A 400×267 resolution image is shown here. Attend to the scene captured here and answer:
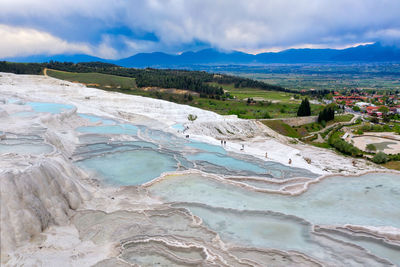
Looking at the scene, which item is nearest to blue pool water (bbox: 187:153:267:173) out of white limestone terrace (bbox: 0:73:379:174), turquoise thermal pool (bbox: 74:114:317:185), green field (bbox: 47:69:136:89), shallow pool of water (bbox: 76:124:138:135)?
turquoise thermal pool (bbox: 74:114:317:185)

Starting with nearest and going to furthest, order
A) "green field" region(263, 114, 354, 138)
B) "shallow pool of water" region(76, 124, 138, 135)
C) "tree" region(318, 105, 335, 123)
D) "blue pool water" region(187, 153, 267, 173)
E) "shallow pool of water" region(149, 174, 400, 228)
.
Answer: "shallow pool of water" region(149, 174, 400, 228) < "blue pool water" region(187, 153, 267, 173) < "shallow pool of water" region(76, 124, 138, 135) < "green field" region(263, 114, 354, 138) < "tree" region(318, 105, 335, 123)

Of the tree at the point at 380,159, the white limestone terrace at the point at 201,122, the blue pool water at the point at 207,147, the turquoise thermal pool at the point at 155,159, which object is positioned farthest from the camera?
the tree at the point at 380,159

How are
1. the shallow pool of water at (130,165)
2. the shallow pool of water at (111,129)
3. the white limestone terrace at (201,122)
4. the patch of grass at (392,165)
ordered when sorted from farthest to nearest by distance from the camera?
the patch of grass at (392,165), the white limestone terrace at (201,122), the shallow pool of water at (111,129), the shallow pool of water at (130,165)

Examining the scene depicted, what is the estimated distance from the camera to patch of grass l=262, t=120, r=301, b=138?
4988cm

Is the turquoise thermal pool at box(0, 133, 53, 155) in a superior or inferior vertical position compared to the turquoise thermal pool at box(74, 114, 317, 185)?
superior

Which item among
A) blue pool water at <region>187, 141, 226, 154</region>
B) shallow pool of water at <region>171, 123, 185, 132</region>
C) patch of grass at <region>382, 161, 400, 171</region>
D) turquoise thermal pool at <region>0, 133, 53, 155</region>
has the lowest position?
patch of grass at <region>382, 161, 400, 171</region>

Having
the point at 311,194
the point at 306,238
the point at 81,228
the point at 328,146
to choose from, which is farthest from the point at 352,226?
the point at 328,146

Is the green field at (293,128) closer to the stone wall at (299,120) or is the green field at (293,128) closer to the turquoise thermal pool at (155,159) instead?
the stone wall at (299,120)

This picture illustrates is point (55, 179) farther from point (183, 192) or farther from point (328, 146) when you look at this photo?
point (328, 146)

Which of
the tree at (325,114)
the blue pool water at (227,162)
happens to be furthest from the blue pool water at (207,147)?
the tree at (325,114)

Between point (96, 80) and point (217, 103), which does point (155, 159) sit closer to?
point (217, 103)

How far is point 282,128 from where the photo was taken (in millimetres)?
51156

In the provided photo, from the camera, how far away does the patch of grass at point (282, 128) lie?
49875mm

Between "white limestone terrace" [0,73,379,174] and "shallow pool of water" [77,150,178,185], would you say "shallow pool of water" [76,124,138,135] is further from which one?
"shallow pool of water" [77,150,178,185]
